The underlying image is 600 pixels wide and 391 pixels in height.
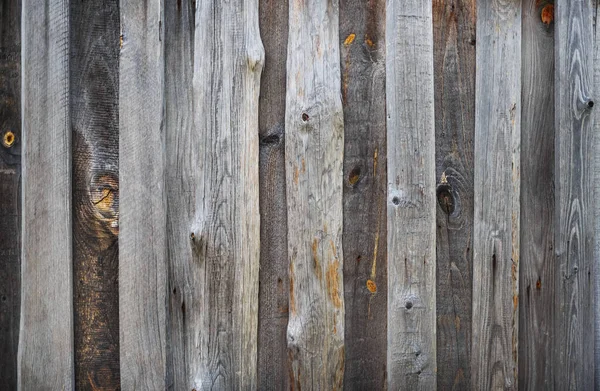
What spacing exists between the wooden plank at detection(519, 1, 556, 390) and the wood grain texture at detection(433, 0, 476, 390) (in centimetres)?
22

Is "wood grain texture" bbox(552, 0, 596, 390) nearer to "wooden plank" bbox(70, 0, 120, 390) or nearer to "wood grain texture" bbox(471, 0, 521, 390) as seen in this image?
"wood grain texture" bbox(471, 0, 521, 390)

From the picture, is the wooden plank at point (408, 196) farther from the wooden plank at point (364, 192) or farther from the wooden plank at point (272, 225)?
the wooden plank at point (272, 225)

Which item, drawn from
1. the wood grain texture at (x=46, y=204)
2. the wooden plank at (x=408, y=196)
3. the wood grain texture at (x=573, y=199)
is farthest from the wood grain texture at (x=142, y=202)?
the wood grain texture at (x=573, y=199)

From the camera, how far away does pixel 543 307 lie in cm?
196

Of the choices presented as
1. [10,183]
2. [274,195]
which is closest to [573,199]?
[274,195]

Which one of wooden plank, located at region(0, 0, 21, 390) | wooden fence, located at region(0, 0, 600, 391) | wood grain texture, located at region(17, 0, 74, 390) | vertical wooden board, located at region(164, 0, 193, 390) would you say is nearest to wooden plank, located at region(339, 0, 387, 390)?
wooden fence, located at region(0, 0, 600, 391)

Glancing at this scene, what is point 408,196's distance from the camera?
185cm

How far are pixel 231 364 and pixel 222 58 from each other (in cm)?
112

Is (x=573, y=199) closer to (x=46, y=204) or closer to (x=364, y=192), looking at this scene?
(x=364, y=192)

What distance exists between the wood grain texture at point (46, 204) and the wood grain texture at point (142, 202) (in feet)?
0.65

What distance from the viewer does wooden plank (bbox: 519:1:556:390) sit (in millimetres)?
1952

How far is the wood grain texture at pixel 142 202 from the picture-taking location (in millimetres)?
1766

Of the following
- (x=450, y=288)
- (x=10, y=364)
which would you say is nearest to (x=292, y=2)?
(x=450, y=288)

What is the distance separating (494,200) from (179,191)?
1.20 m
